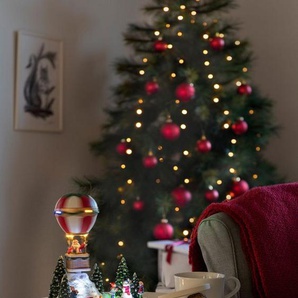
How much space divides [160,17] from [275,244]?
1963 millimetres

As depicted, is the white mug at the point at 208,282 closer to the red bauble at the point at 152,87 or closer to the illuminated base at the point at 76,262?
the illuminated base at the point at 76,262

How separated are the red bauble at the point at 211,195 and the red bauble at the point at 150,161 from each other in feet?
0.93

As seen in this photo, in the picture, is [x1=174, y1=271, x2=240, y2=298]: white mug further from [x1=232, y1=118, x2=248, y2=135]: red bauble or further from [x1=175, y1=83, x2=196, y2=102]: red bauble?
[x1=232, y1=118, x2=248, y2=135]: red bauble

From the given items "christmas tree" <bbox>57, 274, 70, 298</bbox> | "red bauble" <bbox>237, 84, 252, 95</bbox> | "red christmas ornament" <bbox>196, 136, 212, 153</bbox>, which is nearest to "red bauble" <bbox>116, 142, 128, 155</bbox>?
"red christmas ornament" <bbox>196, 136, 212, 153</bbox>

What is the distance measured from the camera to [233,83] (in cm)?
338

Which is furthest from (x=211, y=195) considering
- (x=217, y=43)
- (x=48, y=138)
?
(x=48, y=138)

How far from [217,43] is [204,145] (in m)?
0.50

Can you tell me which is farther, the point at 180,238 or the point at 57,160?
the point at 57,160

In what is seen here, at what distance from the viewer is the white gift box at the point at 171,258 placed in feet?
10.4

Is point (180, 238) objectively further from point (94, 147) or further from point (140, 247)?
point (94, 147)

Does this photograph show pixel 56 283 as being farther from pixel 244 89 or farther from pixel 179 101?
pixel 244 89

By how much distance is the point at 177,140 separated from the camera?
10.6 feet

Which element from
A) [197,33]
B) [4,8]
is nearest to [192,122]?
[197,33]

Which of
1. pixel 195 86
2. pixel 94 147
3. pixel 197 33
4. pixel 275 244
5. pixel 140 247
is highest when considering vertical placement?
pixel 197 33
